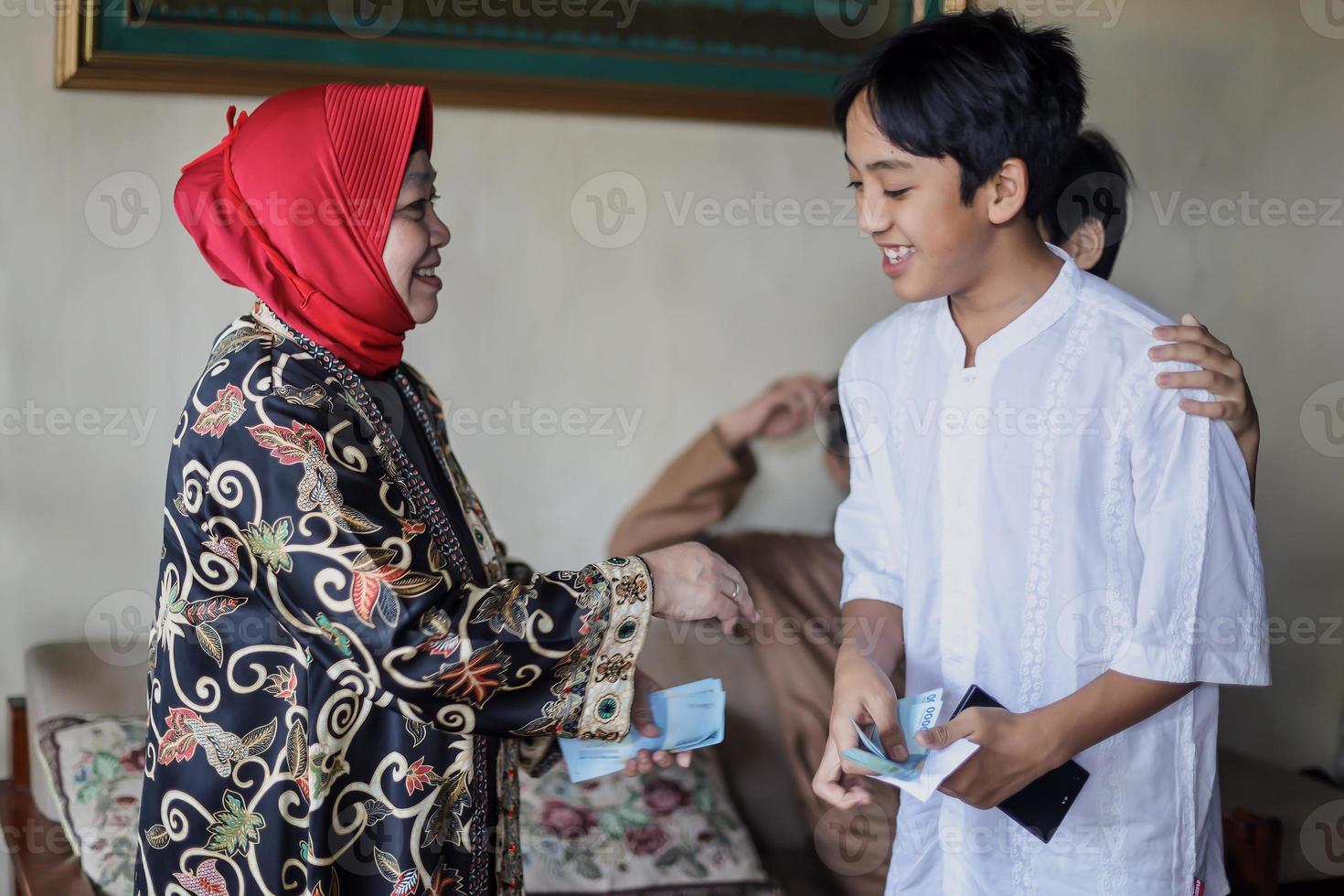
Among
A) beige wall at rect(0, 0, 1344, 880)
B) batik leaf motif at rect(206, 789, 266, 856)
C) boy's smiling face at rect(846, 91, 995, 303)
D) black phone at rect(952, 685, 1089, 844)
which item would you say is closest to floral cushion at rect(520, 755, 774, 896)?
beige wall at rect(0, 0, 1344, 880)

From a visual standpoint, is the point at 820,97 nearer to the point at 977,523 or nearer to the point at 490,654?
the point at 977,523

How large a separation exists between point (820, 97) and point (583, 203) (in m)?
0.57

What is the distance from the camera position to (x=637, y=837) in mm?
2115

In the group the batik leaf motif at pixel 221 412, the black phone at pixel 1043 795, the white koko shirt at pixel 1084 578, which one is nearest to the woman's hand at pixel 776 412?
the white koko shirt at pixel 1084 578

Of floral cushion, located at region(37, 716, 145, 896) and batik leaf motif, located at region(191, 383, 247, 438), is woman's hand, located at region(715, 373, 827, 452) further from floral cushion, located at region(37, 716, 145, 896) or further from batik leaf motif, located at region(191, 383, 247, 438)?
batik leaf motif, located at region(191, 383, 247, 438)

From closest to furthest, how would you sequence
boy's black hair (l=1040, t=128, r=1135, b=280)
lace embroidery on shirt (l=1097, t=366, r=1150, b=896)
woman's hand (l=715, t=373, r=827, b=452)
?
lace embroidery on shirt (l=1097, t=366, r=1150, b=896), boy's black hair (l=1040, t=128, r=1135, b=280), woman's hand (l=715, t=373, r=827, b=452)

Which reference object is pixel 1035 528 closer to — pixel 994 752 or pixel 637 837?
pixel 994 752

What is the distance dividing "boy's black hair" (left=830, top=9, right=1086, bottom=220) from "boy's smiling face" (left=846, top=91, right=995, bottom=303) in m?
0.01

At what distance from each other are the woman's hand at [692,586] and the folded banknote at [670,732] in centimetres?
9

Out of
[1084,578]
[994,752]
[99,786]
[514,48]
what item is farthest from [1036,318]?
[99,786]

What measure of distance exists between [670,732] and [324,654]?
402 millimetres

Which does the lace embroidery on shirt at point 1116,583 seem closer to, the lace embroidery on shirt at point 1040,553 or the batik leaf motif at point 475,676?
the lace embroidery on shirt at point 1040,553

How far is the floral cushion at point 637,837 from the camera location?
204 centimetres

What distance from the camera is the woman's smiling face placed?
4.48 feet
